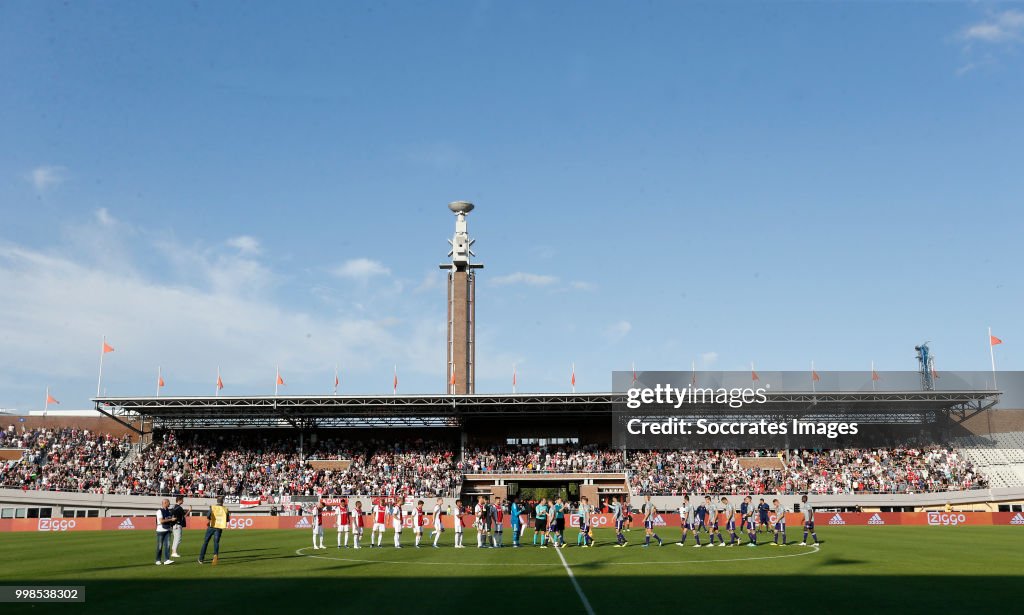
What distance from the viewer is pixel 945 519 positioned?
5016 centimetres

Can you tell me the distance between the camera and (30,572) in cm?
2266

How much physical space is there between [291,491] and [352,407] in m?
8.45

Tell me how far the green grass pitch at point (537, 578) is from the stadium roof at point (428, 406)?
33.9 meters

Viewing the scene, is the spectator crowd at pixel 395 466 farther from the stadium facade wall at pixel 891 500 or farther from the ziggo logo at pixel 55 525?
the ziggo logo at pixel 55 525

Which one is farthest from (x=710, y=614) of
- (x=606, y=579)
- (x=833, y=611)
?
(x=606, y=579)

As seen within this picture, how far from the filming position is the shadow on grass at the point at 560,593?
15.8 m

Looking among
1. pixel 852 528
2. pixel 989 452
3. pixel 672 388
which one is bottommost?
pixel 852 528

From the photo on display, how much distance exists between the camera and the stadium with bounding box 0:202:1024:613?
94.3 feet

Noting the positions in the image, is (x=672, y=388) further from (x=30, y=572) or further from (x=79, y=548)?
(x=30, y=572)

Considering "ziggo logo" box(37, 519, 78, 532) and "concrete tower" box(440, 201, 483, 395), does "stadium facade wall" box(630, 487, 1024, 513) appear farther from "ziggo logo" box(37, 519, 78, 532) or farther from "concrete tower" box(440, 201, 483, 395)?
"ziggo logo" box(37, 519, 78, 532)

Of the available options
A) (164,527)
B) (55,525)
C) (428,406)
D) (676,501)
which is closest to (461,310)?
(428,406)

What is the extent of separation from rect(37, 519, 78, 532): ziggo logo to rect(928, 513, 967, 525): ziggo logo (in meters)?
50.0

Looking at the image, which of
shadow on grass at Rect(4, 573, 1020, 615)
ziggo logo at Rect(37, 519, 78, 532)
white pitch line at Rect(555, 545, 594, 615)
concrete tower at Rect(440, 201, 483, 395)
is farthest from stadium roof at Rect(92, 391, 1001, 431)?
shadow on grass at Rect(4, 573, 1020, 615)

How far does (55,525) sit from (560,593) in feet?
133
